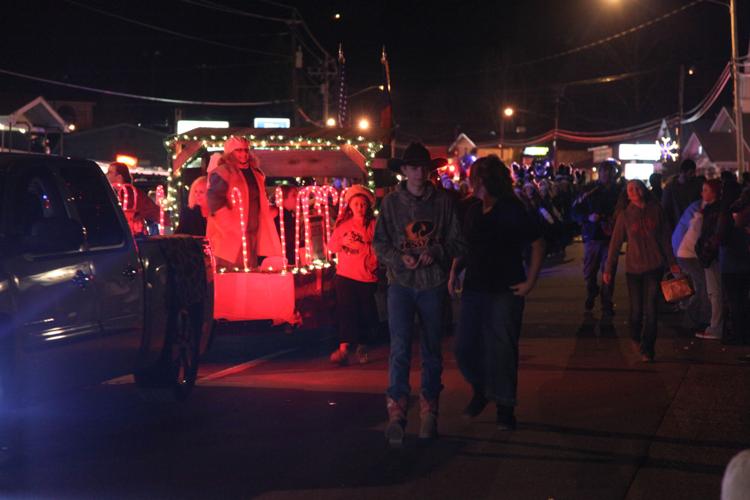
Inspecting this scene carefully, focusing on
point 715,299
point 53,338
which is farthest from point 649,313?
point 53,338

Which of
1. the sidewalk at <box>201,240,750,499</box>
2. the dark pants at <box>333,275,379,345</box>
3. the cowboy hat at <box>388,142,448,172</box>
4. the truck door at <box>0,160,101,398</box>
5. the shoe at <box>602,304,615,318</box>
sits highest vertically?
the cowboy hat at <box>388,142,448,172</box>

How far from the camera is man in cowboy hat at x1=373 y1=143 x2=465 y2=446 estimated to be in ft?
24.8

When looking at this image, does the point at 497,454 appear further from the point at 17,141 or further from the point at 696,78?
the point at 696,78

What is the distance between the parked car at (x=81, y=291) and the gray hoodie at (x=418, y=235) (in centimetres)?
170

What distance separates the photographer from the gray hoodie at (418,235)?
299 inches

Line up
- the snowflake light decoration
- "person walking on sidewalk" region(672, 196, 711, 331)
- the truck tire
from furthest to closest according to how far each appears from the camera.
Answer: the snowflake light decoration < "person walking on sidewalk" region(672, 196, 711, 331) < the truck tire

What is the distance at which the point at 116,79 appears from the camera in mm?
67625

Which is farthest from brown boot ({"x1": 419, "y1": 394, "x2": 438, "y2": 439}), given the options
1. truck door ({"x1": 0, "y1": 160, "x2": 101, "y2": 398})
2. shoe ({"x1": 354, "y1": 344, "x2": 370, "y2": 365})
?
shoe ({"x1": 354, "y1": 344, "x2": 370, "y2": 365})

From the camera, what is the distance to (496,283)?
7879mm

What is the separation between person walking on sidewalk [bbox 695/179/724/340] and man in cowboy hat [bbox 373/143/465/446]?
222 inches

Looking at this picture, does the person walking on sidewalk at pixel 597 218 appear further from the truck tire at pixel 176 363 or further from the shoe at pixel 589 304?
the truck tire at pixel 176 363

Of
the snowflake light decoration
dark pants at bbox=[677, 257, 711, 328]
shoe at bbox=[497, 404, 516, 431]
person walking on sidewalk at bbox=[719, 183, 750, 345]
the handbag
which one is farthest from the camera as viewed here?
the snowflake light decoration

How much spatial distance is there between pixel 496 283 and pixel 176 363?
8.34ft

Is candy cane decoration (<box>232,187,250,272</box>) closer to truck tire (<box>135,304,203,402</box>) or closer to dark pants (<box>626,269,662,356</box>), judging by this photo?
truck tire (<box>135,304,203,402</box>)
